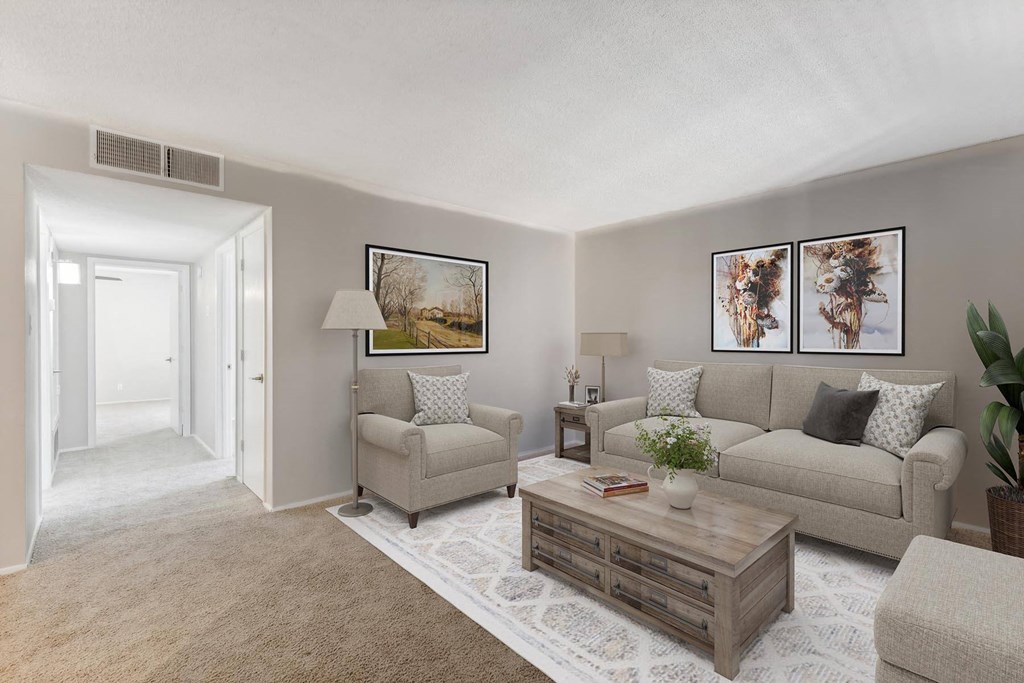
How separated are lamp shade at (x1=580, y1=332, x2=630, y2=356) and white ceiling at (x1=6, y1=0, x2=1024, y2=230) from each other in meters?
1.77

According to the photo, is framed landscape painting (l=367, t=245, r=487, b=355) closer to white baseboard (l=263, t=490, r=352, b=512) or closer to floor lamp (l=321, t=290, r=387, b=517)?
floor lamp (l=321, t=290, r=387, b=517)

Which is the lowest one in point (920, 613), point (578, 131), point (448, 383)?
point (920, 613)

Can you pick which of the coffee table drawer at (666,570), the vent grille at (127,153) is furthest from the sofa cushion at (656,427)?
the vent grille at (127,153)

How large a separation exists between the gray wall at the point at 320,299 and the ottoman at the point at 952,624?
3.41 meters

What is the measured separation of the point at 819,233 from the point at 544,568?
327 centimetres

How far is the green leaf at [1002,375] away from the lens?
2.53 metres

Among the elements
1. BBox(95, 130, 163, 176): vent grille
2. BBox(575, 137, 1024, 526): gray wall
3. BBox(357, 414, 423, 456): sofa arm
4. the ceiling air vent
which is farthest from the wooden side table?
BBox(95, 130, 163, 176): vent grille

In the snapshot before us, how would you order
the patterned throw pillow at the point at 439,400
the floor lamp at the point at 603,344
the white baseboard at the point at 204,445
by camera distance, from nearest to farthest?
the patterned throw pillow at the point at 439,400
the floor lamp at the point at 603,344
the white baseboard at the point at 204,445

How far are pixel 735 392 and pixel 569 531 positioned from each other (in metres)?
2.27

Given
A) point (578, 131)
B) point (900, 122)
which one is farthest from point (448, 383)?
point (900, 122)

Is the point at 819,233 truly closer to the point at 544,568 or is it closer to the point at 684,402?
the point at 684,402

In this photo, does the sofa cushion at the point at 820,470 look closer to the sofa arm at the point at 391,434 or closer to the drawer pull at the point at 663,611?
the drawer pull at the point at 663,611

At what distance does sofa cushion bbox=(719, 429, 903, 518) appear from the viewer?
100 inches

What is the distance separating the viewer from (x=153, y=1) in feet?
5.73
